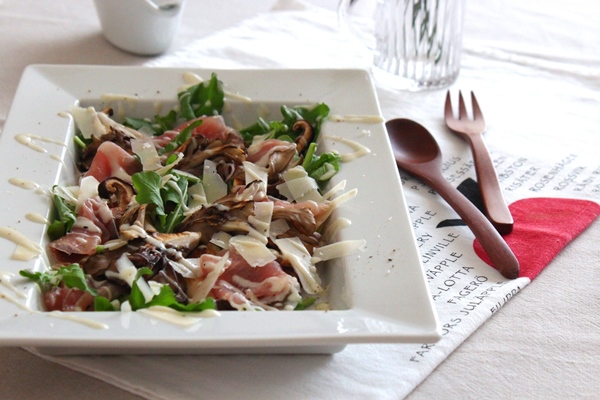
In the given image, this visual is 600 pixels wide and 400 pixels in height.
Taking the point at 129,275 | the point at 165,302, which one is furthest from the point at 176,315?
the point at 129,275

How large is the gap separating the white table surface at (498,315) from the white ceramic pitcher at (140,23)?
0.05 m

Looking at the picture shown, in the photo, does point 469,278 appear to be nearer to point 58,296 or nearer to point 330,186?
point 330,186

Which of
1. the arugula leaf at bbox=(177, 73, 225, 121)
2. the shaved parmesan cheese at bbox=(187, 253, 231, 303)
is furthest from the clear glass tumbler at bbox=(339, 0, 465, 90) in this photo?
the shaved parmesan cheese at bbox=(187, 253, 231, 303)

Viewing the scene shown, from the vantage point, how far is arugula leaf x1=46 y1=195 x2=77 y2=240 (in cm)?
133

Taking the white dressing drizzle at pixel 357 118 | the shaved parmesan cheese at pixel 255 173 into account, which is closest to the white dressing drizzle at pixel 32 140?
the shaved parmesan cheese at pixel 255 173

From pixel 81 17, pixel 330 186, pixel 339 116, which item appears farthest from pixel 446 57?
pixel 81 17

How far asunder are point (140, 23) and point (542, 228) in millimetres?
1282

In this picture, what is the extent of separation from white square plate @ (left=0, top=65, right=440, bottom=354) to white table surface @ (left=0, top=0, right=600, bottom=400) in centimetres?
9

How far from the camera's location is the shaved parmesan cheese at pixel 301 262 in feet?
4.26

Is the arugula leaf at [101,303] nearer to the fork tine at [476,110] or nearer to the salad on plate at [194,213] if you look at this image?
the salad on plate at [194,213]

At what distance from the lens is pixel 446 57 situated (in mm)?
2193

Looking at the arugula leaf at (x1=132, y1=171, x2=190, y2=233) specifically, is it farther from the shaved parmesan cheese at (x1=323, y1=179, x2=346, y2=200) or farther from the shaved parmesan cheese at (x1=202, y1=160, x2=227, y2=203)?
the shaved parmesan cheese at (x1=323, y1=179, x2=346, y2=200)

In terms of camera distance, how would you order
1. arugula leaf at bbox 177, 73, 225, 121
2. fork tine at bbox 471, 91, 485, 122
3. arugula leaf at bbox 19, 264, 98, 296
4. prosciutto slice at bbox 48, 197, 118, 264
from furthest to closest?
1. fork tine at bbox 471, 91, 485, 122
2. arugula leaf at bbox 177, 73, 225, 121
3. prosciutto slice at bbox 48, 197, 118, 264
4. arugula leaf at bbox 19, 264, 98, 296

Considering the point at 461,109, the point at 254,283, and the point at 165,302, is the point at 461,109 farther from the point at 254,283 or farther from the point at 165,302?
the point at 165,302
